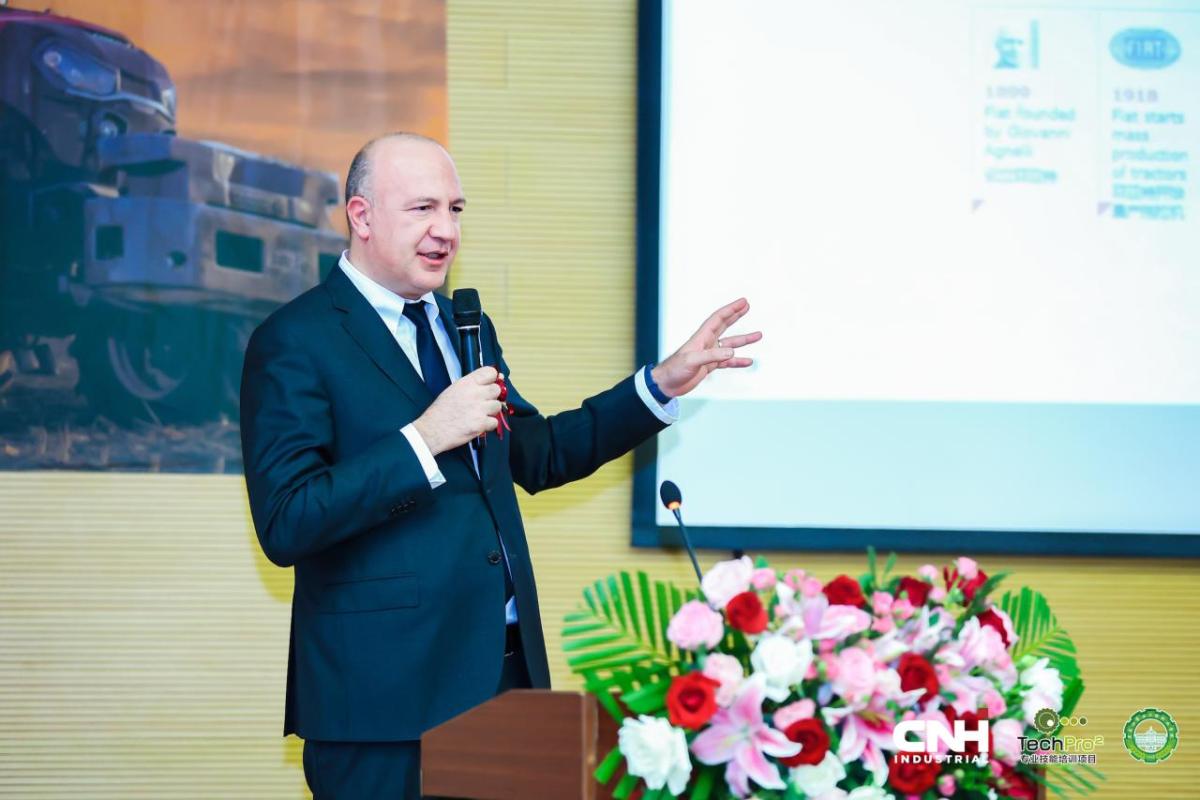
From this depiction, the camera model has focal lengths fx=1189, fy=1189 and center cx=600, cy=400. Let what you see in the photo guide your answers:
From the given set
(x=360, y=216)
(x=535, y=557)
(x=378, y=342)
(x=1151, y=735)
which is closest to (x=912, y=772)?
(x=378, y=342)

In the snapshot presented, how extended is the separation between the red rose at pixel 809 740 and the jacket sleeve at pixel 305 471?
0.83 meters

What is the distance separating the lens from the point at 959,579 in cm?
133

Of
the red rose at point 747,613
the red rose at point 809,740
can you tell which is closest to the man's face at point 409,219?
the red rose at point 747,613

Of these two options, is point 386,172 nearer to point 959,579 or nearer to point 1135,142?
point 959,579

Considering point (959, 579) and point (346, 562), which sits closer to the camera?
point (959, 579)

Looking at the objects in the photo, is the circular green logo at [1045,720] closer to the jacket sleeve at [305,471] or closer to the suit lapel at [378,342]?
the jacket sleeve at [305,471]

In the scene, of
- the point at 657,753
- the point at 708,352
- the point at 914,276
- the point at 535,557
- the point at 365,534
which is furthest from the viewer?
the point at 535,557

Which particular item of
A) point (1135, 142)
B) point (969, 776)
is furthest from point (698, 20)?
point (969, 776)

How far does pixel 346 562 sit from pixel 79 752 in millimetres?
1535

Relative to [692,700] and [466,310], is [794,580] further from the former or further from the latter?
[466,310]

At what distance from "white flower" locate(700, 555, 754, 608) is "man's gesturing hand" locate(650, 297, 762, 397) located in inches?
37.9

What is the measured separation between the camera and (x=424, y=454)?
181 cm

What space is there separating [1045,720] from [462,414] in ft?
3.02

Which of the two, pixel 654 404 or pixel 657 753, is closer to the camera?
pixel 657 753
